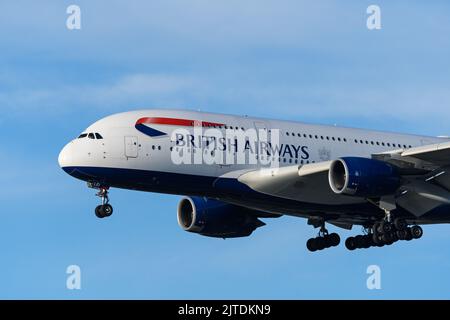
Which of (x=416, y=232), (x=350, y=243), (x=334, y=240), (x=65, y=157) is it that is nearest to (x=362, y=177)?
(x=416, y=232)

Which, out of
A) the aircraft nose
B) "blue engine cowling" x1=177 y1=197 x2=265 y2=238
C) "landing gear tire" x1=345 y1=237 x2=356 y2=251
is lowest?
"landing gear tire" x1=345 y1=237 x2=356 y2=251

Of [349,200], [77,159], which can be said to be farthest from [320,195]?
[77,159]

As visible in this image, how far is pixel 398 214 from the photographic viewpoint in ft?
214

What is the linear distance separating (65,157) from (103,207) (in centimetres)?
264

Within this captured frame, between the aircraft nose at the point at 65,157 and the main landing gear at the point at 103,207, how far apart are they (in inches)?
70.1

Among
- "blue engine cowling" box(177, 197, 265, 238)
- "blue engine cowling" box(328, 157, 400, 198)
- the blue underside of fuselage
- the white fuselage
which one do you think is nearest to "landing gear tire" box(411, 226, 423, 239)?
the blue underside of fuselage

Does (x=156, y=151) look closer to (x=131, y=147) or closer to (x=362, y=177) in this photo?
(x=131, y=147)

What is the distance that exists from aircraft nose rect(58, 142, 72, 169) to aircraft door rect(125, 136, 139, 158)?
7.88 ft

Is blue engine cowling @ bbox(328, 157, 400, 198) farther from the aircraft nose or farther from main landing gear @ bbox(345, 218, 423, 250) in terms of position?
the aircraft nose

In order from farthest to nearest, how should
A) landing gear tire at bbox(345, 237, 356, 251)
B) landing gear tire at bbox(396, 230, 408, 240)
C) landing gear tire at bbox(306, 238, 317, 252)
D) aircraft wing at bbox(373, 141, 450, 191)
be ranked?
landing gear tire at bbox(306, 238, 317, 252), landing gear tire at bbox(345, 237, 356, 251), landing gear tire at bbox(396, 230, 408, 240), aircraft wing at bbox(373, 141, 450, 191)

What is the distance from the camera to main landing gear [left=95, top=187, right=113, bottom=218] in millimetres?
61688

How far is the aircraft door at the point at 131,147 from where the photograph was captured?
61469 millimetres

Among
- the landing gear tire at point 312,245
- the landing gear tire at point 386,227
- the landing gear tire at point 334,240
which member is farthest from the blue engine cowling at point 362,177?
the landing gear tire at point 312,245

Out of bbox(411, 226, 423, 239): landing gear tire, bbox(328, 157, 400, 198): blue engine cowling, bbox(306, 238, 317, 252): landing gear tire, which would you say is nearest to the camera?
bbox(328, 157, 400, 198): blue engine cowling
